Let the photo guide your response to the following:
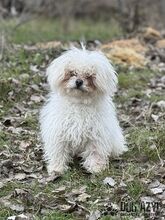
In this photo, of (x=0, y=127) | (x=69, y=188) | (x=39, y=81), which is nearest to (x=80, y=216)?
(x=69, y=188)

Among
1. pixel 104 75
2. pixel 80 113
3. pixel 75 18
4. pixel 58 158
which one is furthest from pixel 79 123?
pixel 75 18

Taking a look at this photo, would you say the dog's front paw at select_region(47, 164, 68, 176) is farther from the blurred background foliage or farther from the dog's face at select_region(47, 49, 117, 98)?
the blurred background foliage

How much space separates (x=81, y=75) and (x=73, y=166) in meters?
0.91

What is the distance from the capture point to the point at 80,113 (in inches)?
226

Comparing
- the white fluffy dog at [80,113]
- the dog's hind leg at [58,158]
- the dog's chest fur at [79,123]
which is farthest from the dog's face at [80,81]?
the dog's hind leg at [58,158]

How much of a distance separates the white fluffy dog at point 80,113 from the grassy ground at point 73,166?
6.0 inches

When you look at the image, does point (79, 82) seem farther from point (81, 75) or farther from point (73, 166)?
point (73, 166)

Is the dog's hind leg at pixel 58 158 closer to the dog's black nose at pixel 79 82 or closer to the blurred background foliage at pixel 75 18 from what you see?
the dog's black nose at pixel 79 82

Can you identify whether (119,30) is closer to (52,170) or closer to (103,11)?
(103,11)

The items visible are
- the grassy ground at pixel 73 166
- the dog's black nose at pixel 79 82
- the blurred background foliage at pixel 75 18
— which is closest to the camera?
the grassy ground at pixel 73 166

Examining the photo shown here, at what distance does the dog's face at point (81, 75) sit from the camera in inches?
220

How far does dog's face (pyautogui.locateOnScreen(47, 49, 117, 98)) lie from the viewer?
558 centimetres

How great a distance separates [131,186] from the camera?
522 cm

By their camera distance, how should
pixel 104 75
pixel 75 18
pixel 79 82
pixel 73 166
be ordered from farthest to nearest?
pixel 75 18, pixel 73 166, pixel 104 75, pixel 79 82
